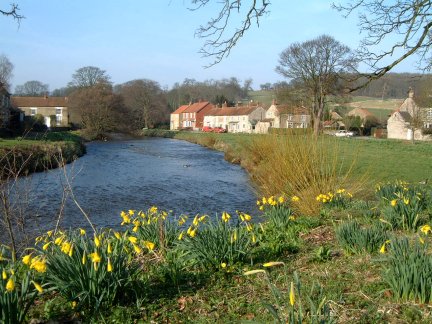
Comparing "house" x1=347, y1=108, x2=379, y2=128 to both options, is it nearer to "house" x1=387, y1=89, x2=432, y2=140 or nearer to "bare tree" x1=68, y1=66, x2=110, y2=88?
"house" x1=387, y1=89, x2=432, y2=140

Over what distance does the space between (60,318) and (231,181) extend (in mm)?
19698

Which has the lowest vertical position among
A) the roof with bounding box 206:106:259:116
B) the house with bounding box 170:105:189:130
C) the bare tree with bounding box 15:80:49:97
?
the house with bounding box 170:105:189:130

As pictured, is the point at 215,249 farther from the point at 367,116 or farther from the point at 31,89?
the point at 31,89

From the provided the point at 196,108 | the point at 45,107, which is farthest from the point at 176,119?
the point at 45,107

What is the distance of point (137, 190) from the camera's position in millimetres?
20109

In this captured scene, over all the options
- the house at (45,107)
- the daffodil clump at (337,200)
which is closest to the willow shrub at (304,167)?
the daffodil clump at (337,200)

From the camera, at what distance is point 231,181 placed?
2339cm

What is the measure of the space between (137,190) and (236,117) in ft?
235

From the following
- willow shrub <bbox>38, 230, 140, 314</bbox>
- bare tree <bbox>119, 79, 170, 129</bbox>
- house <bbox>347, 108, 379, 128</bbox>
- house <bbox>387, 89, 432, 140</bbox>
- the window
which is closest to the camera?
willow shrub <bbox>38, 230, 140, 314</bbox>

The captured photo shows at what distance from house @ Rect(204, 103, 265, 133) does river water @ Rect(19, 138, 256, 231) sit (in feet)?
180

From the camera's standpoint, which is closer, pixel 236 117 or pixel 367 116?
pixel 367 116

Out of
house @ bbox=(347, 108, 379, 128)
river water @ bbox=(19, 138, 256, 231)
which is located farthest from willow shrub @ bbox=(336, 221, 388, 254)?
house @ bbox=(347, 108, 379, 128)

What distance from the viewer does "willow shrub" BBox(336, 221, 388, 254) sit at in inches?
209

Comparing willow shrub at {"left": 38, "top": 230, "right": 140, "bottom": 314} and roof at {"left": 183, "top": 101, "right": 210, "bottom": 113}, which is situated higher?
roof at {"left": 183, "top": 101, "right": 210, "bottom": 113}
